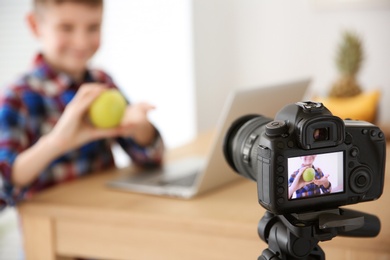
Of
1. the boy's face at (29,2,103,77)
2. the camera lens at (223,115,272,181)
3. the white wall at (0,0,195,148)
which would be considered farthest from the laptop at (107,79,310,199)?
the white wall at (0,0,195,148)

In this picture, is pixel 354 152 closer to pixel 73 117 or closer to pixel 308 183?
pixel 308 183

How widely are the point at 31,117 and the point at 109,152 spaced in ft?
0.87

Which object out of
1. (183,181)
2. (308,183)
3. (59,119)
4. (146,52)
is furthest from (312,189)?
(146,52)

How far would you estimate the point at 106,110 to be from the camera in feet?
4.52

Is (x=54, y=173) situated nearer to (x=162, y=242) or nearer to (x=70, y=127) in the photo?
(x=70, y=127)

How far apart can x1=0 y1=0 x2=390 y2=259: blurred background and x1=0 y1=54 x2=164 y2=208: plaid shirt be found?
104cm

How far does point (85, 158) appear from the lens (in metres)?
1.62

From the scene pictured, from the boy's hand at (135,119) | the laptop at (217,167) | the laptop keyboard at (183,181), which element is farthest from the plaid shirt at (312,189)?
the boy's hand at (135,119)

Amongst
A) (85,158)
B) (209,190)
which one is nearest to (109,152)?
(85,158)

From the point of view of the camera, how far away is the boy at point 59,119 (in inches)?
54.0

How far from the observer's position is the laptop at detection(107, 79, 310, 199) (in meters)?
1.25

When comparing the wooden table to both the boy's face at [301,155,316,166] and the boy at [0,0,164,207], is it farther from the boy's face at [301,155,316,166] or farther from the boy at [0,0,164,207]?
the boy's face at [301,155,316,166]

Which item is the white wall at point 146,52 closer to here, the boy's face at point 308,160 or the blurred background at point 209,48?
the blurred background at point 209,48

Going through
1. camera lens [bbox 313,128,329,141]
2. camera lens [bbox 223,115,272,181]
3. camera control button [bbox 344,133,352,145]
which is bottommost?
camera lens [bbox 223,115,272,181]
